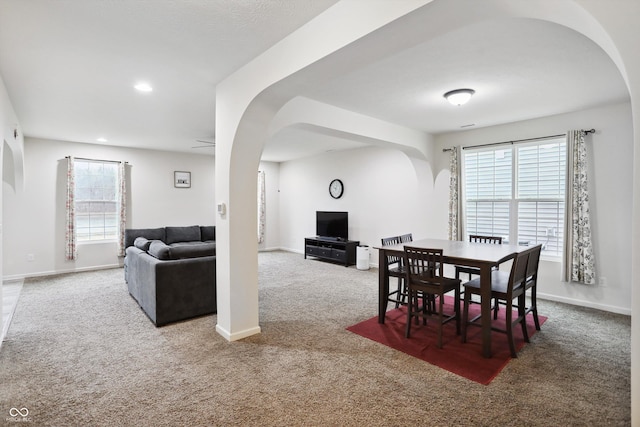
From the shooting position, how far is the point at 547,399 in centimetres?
223

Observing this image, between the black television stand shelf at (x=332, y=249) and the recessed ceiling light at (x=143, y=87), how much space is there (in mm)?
4680

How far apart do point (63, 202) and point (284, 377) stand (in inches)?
246

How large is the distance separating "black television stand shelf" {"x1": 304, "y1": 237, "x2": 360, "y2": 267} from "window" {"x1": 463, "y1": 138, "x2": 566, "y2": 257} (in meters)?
2.45

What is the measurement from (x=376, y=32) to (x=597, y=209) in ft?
13.5

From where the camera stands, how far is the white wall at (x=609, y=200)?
3943 mm

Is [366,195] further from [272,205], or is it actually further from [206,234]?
[206,234]

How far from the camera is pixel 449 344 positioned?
3.13 metres

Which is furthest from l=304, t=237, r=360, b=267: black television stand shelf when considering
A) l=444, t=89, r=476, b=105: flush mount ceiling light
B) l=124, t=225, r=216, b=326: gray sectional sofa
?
l=444, t=89, r=476, b=105: flush mount ceiling light

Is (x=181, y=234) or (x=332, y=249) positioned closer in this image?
(x=181, y=234)

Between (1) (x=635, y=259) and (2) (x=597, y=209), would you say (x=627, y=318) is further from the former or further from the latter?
(1) (x=635, y=259)

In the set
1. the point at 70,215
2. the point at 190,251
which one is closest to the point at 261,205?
the point at 70,215

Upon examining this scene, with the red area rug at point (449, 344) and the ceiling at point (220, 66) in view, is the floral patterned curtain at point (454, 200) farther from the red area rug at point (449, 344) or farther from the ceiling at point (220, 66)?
the red area rug at point (449, 344)

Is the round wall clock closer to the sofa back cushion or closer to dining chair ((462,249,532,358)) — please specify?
the sofa back cushion

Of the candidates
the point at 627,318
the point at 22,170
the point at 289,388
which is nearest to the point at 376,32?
the point at 289,388
